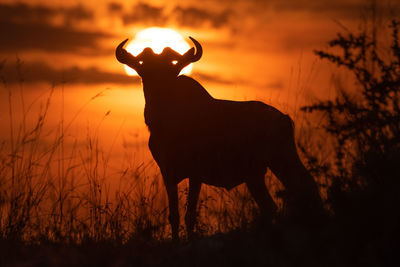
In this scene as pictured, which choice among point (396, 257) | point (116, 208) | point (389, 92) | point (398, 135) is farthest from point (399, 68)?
point (116, 208)

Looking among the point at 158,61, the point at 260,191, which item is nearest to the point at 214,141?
the point at 260,191

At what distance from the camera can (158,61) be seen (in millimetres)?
9555

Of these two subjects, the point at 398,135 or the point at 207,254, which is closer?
the point at 207,254

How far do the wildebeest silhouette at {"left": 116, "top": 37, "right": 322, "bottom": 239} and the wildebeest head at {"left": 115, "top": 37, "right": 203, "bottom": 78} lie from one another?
229 millimetres

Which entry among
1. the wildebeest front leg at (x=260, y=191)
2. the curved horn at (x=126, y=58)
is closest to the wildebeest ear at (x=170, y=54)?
the curved horn at (x=126, y=58)

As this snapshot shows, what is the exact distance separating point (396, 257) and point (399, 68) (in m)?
2.34

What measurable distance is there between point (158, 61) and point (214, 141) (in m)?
1.61

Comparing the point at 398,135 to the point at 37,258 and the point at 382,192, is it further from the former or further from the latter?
the point at 37,258

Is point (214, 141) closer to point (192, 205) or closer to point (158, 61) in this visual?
point (192, 205)

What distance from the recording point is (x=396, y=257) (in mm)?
4250

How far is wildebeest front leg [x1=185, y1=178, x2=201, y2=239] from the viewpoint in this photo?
7369 millimetres

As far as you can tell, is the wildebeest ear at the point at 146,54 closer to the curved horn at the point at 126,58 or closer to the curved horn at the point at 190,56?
the curved horn at the point at 126,58

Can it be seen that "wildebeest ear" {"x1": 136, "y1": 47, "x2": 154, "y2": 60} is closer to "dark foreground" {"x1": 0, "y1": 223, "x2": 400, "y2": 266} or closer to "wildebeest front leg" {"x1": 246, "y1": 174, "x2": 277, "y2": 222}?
"wildebeest front leg" {"x1": 246, "y1": 174, "x2": 277, "y2": 222}

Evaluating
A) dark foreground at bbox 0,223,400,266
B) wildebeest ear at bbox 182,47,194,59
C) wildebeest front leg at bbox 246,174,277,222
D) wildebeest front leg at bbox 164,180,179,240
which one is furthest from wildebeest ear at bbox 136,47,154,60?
dark foreground at bbox 0,223,400,266
